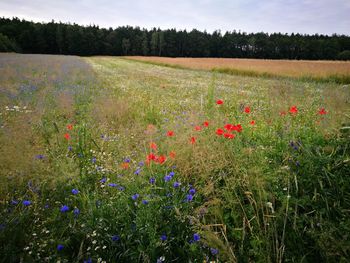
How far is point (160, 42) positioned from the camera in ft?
314

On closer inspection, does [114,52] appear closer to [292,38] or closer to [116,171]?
[292,38]

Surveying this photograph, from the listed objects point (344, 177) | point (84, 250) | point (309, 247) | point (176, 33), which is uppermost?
point (176, 33)

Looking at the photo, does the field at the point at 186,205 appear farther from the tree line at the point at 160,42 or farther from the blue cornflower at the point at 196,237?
the tree line at the point at 160,42

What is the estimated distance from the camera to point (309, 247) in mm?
1779

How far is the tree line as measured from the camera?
7794 cm

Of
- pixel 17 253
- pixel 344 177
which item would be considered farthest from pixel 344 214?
pixel 17 253

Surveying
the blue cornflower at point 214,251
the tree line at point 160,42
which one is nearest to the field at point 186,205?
the blue cornflower at point 214,251

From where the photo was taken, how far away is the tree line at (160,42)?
7794 centimetres

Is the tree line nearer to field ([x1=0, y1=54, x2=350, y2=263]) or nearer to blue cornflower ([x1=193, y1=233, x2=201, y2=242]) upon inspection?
field ([x1=0, y1=54, x2=350, y2=263])

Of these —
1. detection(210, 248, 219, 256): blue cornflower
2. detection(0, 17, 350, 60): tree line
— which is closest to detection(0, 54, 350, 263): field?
detection(210, 248, 219, 256): blue cornflower

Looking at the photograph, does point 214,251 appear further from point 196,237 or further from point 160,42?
point 160,42

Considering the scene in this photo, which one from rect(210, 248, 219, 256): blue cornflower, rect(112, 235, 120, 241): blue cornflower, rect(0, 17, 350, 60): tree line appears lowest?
rect(112, 235, 120, 241): blue cornflower

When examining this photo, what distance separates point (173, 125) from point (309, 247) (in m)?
3.00

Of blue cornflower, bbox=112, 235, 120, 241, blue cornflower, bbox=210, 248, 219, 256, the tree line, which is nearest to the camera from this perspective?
blue cornflower, bbox=210, 248, 219, 256
